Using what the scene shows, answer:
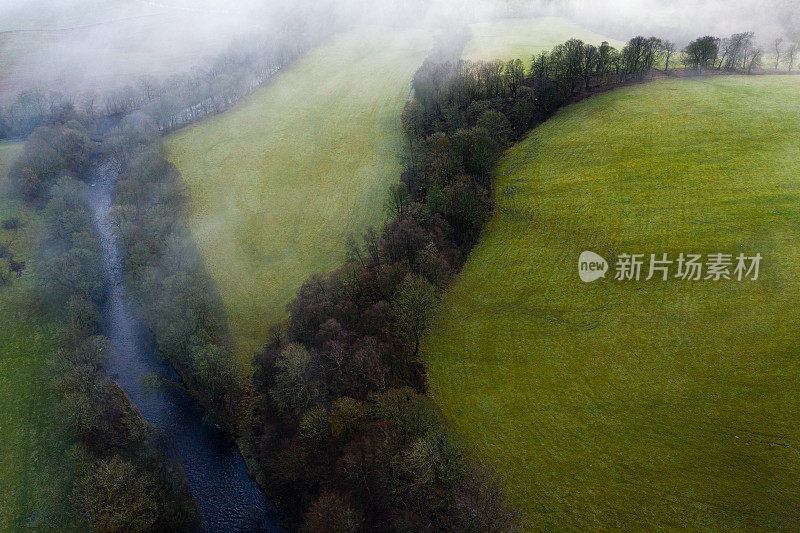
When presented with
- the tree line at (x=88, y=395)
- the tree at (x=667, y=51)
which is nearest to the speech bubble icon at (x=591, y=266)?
the tree line at (x=88, y=395)

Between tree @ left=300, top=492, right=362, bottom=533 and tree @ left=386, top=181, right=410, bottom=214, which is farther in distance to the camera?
tree @ left=386, top=181, right=410, bottom=214

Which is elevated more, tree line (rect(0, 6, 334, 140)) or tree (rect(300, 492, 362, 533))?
tree line (rect(0, 6, 334, 140))

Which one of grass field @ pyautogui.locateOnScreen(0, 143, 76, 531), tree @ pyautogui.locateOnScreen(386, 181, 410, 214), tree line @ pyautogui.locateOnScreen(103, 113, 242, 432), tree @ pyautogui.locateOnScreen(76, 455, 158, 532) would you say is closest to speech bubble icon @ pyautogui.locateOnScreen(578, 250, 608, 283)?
tree @ pyautogui.locateOnScreen(386, 181, 410, 214)

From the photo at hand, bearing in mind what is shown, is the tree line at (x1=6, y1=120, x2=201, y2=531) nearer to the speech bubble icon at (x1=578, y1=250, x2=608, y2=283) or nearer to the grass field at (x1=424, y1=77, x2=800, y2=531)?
the grass field at (x1=424, y1=77, x2=800, y2=531)

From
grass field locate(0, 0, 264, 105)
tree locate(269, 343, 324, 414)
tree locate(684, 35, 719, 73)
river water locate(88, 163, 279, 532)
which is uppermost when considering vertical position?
grass field locate(0, 0, 264, 105)

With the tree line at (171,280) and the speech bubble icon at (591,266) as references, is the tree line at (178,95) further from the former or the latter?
the speech bubble icon at (591,266)

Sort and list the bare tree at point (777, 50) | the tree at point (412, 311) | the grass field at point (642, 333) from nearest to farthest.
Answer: the grass field at point (642, 333), the tree at point (412, 311), the bare tree at point (777, 50)

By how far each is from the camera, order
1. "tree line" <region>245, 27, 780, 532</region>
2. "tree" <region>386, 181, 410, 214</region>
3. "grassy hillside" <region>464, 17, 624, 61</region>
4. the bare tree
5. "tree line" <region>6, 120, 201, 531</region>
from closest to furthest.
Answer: "tree line" <region>245, 27, 780, 532</region> < "tree line" <region>6, 120, 201, 531</region> < "tree" <region>386, 181, 410, 214</region> < the bare tree < "grassy hillside" <region>464, 17, 624, 61</region>
